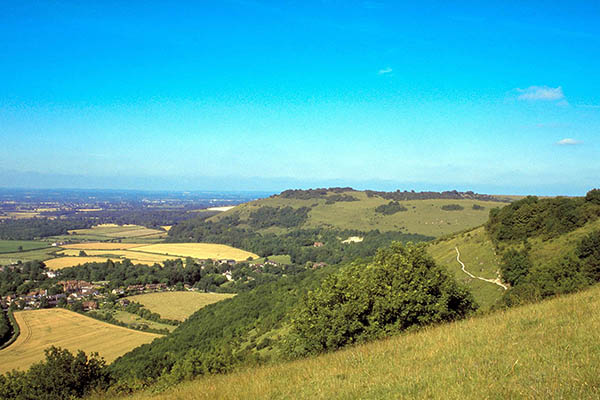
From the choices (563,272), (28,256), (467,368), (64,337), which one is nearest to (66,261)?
(28,256)

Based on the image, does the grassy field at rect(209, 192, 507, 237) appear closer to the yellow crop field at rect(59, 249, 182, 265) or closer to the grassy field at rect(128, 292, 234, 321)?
the yellow crop field at rect(59, 249, 182, 265)

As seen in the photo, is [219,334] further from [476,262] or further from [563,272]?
[563,272]

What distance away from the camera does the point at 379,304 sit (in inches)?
779

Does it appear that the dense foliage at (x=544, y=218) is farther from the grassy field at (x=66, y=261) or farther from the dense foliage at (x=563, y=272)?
the grassy field at (x=66, y=261)

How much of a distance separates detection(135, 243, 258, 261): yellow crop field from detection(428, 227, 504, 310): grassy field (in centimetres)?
8185

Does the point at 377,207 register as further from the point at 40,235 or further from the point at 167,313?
the point at 40,235

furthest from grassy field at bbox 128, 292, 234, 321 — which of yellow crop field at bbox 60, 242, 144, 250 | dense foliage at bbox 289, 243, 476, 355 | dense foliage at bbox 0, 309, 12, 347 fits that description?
yellow crop field at bbox 60, 242, 144, 250

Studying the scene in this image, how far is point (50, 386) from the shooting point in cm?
2280

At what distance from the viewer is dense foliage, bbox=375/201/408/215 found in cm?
16600

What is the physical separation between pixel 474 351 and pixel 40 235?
193 metres

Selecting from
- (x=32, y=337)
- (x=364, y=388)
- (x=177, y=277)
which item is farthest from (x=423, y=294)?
(x=177, y=277)

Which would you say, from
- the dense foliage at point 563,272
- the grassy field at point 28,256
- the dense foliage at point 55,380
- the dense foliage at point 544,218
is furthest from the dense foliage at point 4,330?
the dense foliage at point 544,218

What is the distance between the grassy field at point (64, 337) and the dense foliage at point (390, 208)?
130 metres

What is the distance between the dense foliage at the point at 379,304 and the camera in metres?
19.5
